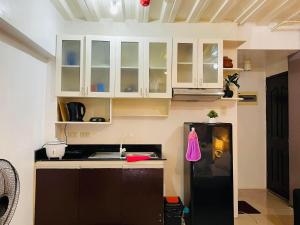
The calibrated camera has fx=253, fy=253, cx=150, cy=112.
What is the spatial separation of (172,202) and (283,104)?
279 cm

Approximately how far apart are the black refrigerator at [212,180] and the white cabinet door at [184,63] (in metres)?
0.63

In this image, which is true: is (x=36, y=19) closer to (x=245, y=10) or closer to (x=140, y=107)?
(x=140, y=107)

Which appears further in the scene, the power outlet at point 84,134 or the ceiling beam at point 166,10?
the power outlet at point 84,134

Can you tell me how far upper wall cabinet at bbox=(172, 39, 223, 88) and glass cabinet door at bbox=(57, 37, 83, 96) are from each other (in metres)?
1.20

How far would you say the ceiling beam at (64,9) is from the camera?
2.92 meters

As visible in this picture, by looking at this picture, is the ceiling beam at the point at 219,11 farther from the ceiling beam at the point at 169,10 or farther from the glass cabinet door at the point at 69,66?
the glass cabinet door at the point at 69,66

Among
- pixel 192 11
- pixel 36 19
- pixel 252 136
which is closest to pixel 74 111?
pixel 36 19

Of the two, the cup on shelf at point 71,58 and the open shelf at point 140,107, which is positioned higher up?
the cup on shelf at point 71,58

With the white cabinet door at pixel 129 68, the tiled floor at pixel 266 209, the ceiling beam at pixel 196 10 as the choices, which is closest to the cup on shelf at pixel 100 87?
the white cabinet door at pixel 129 68

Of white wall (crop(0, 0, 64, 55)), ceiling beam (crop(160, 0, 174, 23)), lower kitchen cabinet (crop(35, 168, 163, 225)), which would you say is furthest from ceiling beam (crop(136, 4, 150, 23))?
lower kitchen cabinet (crop(35, 168, 163, 225))

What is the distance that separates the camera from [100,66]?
319 cm

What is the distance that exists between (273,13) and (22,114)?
320 cm

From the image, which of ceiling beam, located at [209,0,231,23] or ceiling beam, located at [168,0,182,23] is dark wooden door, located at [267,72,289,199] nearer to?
ceiling beam, located at [209,0,231,23]

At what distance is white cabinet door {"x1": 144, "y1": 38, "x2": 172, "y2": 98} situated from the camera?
10.5 ft
